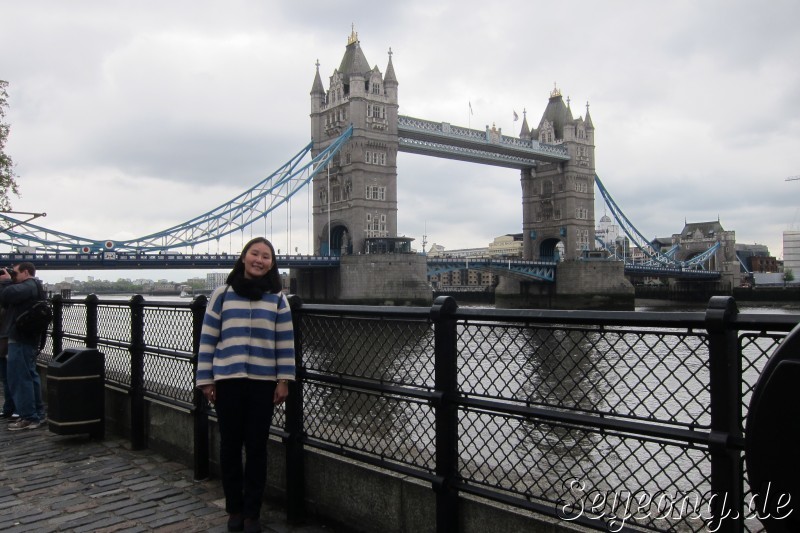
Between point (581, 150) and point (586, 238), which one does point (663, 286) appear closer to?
point (586, 238)

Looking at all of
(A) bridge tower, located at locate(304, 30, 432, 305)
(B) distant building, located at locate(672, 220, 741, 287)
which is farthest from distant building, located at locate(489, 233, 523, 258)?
(A) bridge tower, located at locate(304, 30, 432, 305)

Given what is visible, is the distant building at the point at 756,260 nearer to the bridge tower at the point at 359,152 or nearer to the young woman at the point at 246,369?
the bridge tower at the point at 359,152

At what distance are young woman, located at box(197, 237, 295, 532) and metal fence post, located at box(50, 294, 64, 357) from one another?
4.77 metres

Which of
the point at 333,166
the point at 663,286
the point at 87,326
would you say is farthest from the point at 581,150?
the point at 87,326

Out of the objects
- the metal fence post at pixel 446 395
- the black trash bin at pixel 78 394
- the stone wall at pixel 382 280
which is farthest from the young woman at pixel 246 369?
the stone wall at pixel 382 280

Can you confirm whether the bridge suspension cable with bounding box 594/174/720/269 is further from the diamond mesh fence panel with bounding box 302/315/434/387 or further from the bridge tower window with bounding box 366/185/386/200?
the diamond mesh fence panel with bounding box 302/315/434/387

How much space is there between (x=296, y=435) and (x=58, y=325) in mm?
4930

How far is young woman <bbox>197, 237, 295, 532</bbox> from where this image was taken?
134 inches

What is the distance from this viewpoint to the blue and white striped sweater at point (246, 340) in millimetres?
3395

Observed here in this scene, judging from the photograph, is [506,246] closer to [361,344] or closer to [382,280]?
[382,280]

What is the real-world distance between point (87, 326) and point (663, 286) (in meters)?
72.6

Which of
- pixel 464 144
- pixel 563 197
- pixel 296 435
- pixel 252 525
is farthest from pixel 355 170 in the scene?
pixel 252 525

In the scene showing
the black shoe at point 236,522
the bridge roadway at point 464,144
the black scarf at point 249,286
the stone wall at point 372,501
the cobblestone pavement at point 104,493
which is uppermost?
the bridge roadway at point 464,144

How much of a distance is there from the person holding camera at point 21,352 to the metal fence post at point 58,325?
1015 millimetres
